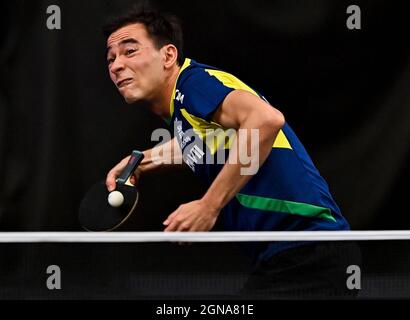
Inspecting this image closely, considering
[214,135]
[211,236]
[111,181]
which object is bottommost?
[211,236]

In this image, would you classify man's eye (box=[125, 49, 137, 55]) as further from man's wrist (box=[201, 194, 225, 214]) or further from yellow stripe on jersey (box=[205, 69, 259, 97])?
man's wrist (box=[201, 194, 225, 214])

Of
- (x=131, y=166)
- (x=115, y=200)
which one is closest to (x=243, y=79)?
(x=131, y=166)

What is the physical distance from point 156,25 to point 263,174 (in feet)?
2.31

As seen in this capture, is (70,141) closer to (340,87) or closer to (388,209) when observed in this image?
(340,87)

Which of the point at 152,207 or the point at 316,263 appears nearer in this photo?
the point at 316,263

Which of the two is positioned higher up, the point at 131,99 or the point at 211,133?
the point at 131,99

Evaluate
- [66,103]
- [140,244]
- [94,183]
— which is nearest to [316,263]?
[140,244]

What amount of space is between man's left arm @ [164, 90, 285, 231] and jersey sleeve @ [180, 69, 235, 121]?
2 cm

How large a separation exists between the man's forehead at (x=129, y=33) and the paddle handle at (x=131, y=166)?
40cm

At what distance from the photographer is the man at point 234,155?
2488 millimetres

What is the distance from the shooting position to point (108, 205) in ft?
9.25

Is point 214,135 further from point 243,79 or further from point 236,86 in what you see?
point 243,79

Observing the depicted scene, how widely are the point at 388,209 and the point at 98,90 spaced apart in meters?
1.13
